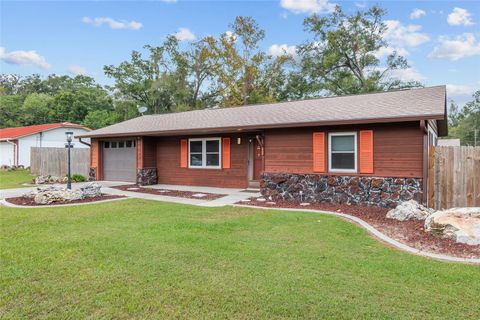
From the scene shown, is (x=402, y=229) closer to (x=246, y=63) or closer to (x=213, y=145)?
(x=213, y=145)

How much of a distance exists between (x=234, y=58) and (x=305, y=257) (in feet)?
83.9

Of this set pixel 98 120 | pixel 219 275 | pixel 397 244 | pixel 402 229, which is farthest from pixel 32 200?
pixel 98 120

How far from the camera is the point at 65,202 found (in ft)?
30.1

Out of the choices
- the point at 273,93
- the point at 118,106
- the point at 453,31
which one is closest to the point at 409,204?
the point at 453,31

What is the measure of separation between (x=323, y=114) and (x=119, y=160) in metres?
10.6

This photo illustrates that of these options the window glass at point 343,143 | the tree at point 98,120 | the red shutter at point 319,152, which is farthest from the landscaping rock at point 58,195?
the tree at point 98,120

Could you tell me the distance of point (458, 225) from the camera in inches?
212

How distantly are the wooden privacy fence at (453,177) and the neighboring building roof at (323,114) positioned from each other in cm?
93

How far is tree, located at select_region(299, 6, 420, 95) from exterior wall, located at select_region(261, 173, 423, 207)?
17.4m

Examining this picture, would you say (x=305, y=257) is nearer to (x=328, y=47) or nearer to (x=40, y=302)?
(x=40, y=302)

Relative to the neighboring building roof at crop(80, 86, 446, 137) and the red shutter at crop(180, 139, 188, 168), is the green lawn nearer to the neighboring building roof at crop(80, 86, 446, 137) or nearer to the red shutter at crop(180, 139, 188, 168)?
the neighboring building roof at crop(80, 86, 446, 137)

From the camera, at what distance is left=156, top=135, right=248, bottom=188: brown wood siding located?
494 inches

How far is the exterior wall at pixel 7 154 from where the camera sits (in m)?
24.4

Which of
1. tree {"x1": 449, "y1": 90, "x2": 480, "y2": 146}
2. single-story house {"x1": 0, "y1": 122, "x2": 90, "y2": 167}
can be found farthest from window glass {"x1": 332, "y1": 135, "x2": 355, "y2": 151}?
tree {"x1": 449, "y1": 90, "x2": 480, "y2": 146}
